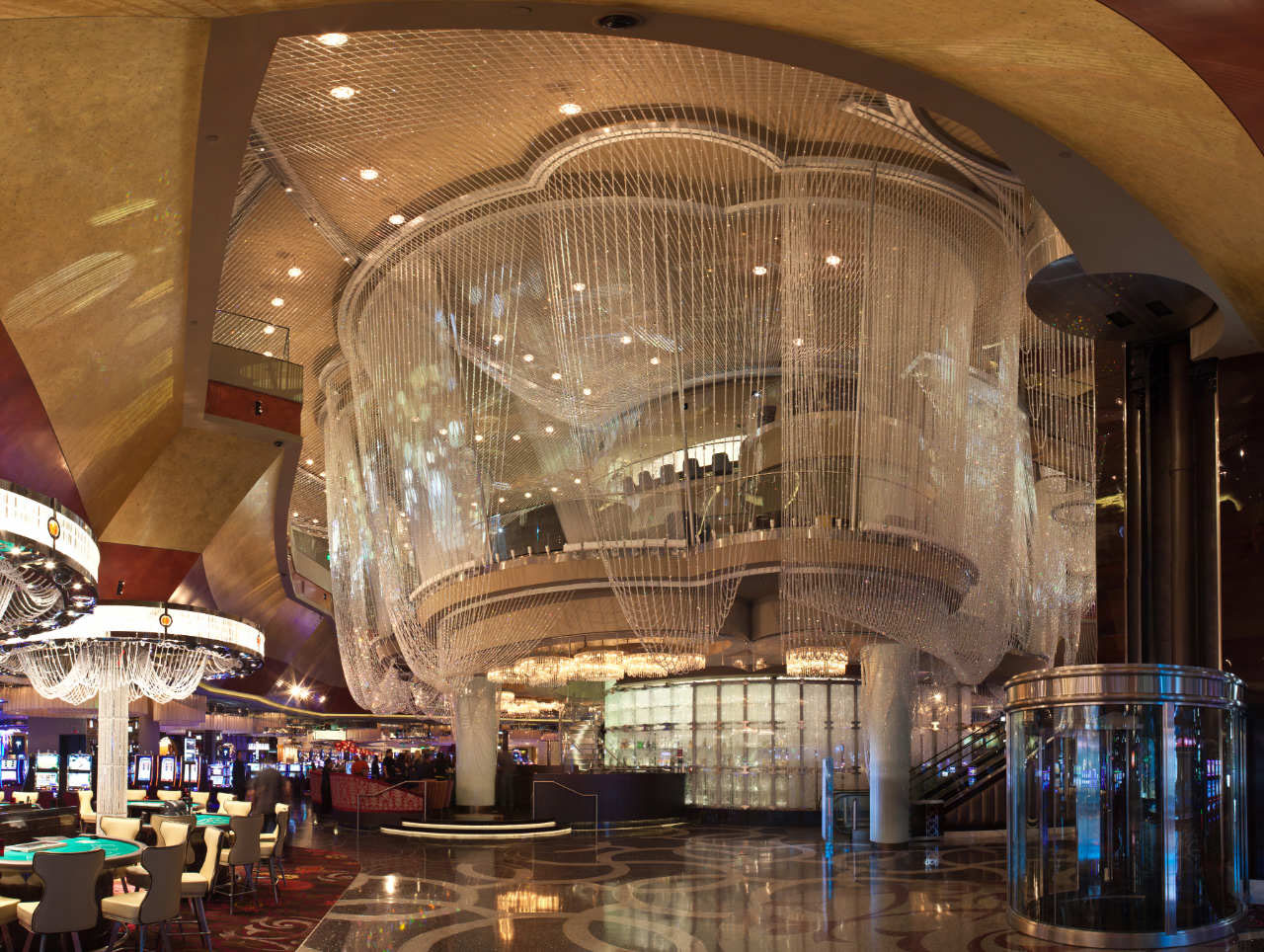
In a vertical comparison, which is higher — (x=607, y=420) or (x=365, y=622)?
(x=607, y=420)

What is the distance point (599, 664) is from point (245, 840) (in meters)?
14.8

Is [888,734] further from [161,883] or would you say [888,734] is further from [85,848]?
[161,883]

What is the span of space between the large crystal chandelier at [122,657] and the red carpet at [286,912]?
2.63 m

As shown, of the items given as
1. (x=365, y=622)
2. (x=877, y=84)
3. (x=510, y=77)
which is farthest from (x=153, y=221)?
(x=365, y=622)

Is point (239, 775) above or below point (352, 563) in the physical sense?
below

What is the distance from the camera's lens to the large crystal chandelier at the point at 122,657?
45.4 ft

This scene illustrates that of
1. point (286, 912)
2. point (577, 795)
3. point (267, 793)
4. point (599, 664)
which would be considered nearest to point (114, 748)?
point (267, 793)

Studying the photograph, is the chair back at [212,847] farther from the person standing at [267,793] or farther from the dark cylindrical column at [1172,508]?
the dark cylindrical column at [1172,508]

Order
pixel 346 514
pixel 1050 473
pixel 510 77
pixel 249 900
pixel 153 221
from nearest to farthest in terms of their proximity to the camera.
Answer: pixel 153 221 < pixel 510 77 < pixel 249 900 < pixel 346 514 < pixel 1050 473

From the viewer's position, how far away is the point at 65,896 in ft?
28.9

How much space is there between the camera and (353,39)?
9.73 metres

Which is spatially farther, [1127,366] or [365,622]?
[365,622]

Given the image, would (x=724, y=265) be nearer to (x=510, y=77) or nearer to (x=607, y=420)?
(x=607, y=420)

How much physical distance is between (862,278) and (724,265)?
1.84 metres
